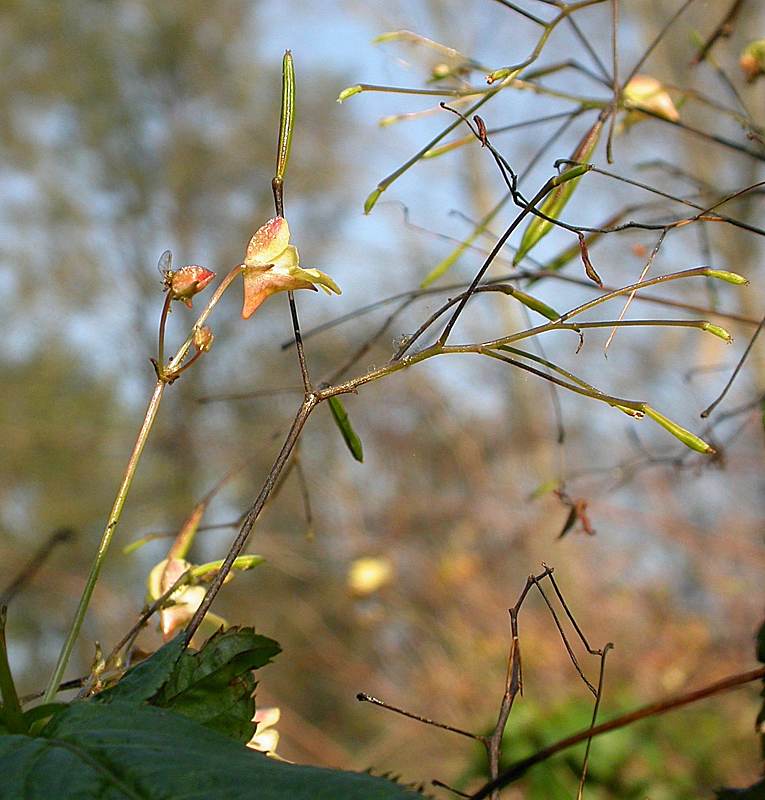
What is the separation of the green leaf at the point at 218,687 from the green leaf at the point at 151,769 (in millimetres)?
31

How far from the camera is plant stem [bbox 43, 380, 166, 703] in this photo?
240 mm

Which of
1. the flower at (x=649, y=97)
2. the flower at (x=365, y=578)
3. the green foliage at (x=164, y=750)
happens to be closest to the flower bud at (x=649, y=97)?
the flower at (x=649, y=97)

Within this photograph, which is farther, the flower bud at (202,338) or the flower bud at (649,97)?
the flower bud at (649,97)

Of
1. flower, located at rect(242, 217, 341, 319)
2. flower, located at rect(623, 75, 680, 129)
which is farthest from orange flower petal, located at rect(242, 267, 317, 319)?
flower, located at rect(623, 75, 680, 129)

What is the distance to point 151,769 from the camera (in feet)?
0.59

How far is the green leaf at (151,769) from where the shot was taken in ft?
0.56

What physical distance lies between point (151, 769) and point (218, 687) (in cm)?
6

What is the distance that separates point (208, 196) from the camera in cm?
577

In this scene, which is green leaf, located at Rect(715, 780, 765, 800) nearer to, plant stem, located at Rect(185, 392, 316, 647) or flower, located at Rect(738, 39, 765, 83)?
plant stem, located at Rect(185, 392, 316, 647)

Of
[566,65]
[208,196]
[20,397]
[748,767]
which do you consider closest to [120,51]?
[208,196]

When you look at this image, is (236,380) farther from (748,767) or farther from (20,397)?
(748,767)

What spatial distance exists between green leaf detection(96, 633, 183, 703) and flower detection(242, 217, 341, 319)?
9 centimetres

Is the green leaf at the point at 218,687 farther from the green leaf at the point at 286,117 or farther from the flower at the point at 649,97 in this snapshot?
the flower at the point at 649,97

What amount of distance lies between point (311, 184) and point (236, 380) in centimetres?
119
